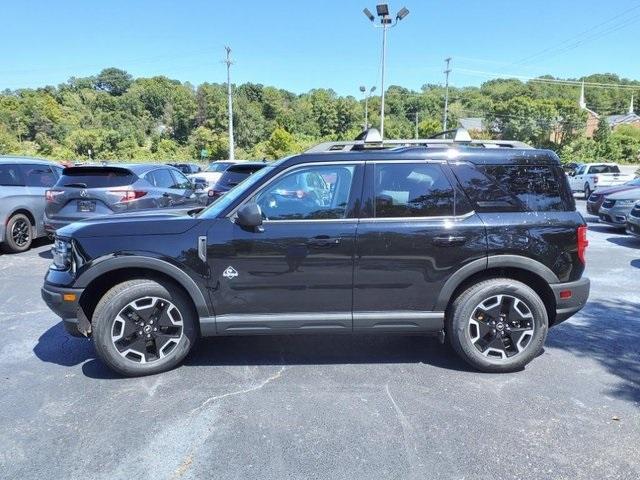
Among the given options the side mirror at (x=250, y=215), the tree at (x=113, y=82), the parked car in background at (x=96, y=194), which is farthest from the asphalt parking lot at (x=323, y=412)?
the tree at (x=113, y=82)

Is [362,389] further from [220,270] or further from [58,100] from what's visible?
[58,100]

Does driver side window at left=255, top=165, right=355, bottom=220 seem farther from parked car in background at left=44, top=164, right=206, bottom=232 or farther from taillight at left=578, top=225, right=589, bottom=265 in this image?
parked car in background at left=44, top=164, right=206, bottom=232

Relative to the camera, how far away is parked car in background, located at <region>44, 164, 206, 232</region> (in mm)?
7574

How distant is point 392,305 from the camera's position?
376cm

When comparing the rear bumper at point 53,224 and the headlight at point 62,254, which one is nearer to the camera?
the headlight at point 62,254

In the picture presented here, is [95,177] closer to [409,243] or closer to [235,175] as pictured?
[235,175]

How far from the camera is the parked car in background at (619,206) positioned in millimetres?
11223

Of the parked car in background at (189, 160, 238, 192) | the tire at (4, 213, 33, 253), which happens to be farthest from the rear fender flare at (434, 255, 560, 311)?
the parked car in background at (189, 160, 238, 192)

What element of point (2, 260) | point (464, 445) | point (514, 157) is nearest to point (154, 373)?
point (464, 445)

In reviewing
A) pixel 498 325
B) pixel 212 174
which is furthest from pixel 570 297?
pixel 212 174

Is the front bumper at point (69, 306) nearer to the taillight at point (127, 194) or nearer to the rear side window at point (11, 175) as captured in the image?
the taillight at point (127, 194)

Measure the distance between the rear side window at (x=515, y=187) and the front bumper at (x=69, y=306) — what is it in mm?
3205

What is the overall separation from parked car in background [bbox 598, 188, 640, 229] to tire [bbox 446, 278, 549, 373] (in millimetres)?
9145

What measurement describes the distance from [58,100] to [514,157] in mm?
105576
